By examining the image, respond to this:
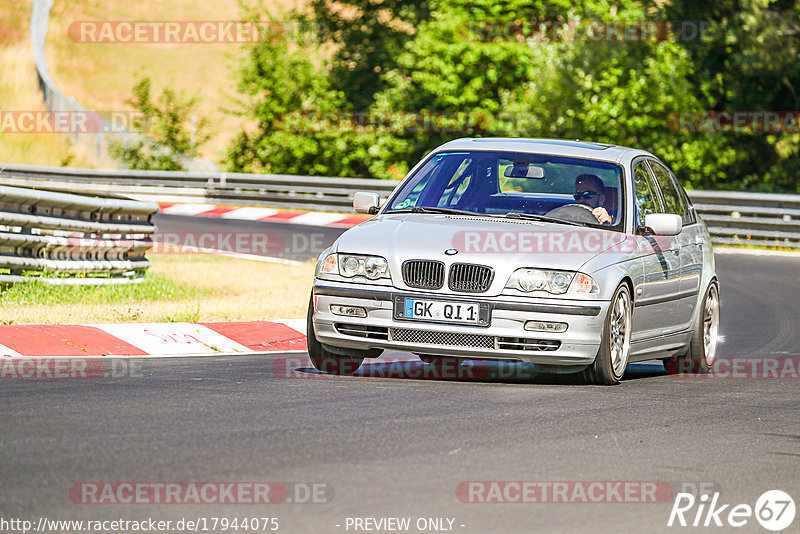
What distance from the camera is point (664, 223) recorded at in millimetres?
9844

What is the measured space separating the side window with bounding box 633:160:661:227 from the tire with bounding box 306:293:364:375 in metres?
2.41

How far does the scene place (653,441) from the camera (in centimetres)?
729

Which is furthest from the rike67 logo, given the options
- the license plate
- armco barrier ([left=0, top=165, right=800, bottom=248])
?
armco barrier ([left=0, top=165, right=800, bottom=248])

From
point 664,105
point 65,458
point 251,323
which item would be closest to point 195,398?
point 65,458

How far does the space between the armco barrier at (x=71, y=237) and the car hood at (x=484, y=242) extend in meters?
4.66

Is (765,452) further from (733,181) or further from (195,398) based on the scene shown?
(733,181)

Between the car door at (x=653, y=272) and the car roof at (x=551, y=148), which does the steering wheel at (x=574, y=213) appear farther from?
the car roof at (x=551, y=148)

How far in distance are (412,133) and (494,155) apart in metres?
31.3

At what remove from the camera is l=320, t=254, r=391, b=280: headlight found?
9.12 m

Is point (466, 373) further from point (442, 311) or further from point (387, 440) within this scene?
point (387, 440)

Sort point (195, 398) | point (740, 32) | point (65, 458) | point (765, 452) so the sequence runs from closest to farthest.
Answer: point (65, 458) < point (765, 452) < point (195, 398) < point (740, 32)

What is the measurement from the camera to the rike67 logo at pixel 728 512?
5.58 metres

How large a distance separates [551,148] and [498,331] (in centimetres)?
Result: 215

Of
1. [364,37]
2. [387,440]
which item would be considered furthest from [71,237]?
[364,37]
